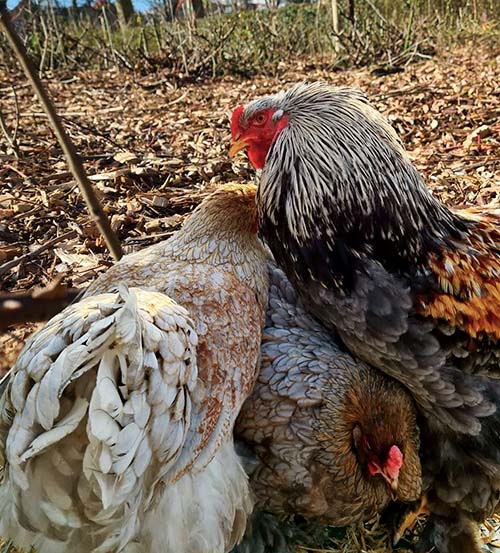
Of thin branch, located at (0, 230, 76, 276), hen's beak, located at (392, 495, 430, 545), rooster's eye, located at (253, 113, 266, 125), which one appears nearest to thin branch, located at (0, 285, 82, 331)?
rooster's eye, located at (253, 113, 266, 125)

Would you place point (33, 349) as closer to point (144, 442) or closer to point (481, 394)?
point (144, 442)

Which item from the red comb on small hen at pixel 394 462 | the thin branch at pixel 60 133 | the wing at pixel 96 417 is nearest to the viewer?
the wing at pixel 96 417

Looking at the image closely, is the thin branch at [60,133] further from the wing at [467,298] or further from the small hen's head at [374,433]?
the wing at [467,298]

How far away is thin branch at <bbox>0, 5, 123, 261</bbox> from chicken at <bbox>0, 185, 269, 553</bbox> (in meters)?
0.42

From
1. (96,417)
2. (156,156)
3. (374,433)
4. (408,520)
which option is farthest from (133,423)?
(156,156)

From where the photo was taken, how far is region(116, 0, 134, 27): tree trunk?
12.2 meters

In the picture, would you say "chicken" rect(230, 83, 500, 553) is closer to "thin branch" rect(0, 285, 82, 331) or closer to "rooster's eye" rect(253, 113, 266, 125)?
"rooster's eye" rect(253, 113, 266, 125)

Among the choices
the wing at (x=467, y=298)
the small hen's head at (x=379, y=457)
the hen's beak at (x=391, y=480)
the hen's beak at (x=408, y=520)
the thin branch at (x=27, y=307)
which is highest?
the thin branch at (x=27, y=307)

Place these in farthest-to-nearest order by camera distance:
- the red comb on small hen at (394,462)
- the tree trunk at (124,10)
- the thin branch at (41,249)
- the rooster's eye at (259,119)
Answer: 1. the tree trunk at (124,10)
2. the thin branch at (41,249)
3. the rooster's eye at (259,119)
4. the red comb on small hen at (394,462)

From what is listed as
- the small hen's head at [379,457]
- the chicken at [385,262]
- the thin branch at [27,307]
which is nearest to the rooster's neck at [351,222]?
the chicken at [385,262]

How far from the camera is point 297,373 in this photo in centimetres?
196

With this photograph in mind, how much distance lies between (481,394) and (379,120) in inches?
42.5

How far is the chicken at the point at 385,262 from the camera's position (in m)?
1.92

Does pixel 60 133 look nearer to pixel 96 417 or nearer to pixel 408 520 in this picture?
pixel 96 417
